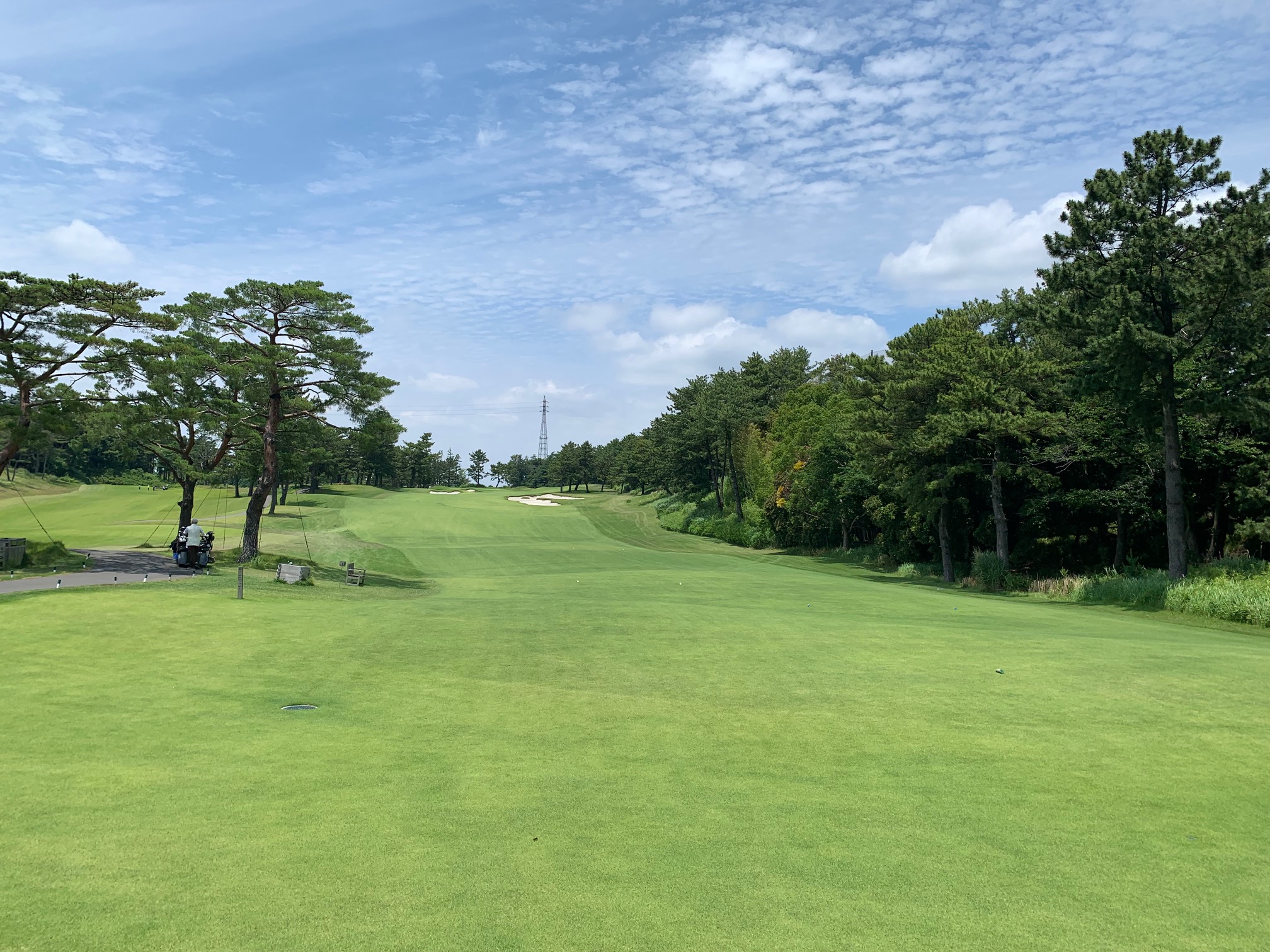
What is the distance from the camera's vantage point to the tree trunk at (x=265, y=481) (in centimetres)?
A: 3241

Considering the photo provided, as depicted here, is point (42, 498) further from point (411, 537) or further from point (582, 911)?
point (582, 911)

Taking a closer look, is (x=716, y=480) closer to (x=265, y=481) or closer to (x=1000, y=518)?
(x=1000, y=518)

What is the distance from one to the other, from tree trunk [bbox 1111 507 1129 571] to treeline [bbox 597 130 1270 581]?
0.14 m

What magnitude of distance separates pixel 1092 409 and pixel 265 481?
35.9 metres

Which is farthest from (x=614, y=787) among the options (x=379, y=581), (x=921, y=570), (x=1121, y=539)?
(x=921, y=570)

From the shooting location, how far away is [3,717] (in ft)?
30.5

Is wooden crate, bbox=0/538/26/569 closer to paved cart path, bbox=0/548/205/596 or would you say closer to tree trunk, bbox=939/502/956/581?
paved cart path, bbox=0/548/205/596

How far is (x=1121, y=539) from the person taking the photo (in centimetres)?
3812

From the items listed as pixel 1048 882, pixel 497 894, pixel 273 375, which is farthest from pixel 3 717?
pixel 273 375

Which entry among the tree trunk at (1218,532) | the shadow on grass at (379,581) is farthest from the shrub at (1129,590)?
the shadow on grass at (379,581)

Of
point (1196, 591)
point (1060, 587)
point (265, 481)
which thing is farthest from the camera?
point (1060, 587)

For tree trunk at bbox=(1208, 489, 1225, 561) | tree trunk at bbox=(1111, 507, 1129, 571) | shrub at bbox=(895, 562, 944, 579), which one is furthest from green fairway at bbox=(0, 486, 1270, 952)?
shrub at bbox=(895, 562, 944, 579)

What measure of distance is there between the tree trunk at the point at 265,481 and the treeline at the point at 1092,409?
2930 centimetres

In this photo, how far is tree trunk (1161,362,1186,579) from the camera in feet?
96.1
